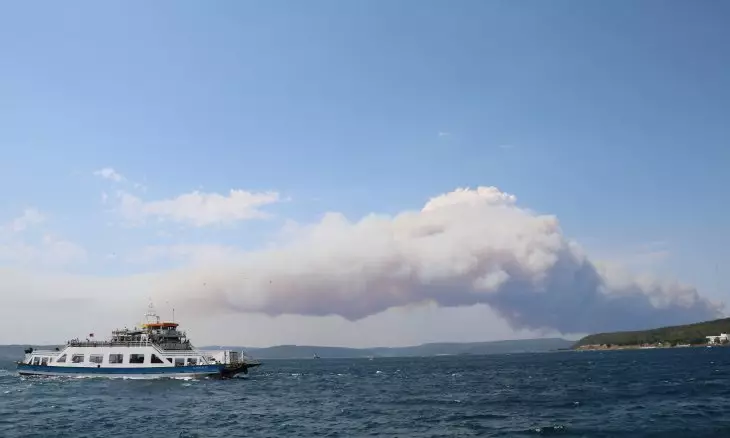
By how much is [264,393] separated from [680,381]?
77185 mm

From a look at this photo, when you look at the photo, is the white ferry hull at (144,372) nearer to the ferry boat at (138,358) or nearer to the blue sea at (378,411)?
the ferry boat at (138,358)

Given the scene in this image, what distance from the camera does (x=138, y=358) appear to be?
122125 mm

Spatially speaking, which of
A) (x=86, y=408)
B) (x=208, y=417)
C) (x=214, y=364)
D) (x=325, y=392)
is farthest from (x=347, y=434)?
(x=214, y=364)

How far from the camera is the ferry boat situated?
122 metres

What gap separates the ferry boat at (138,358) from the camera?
4783 inches

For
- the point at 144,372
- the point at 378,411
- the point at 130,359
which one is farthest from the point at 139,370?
the point at 378,411

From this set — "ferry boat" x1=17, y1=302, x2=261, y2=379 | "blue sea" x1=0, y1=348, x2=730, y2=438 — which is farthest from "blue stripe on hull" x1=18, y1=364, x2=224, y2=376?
"blue sea" x1=0, y1=348, x2=730, y2=438

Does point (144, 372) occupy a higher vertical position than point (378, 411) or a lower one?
higher

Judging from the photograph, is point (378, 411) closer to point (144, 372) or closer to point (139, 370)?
point (144, 372)

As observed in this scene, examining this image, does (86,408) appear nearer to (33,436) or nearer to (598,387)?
(33,436)

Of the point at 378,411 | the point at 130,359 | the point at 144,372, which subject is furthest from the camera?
the point at 130,359

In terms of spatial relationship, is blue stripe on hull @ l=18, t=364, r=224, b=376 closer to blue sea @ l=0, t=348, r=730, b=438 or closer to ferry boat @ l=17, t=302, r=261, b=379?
ferry boat @ l=17, t=302, r=261, b=379

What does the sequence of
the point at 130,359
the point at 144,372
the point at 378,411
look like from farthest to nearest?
1. the point at 130,359
2. the point at 144,372
3. the point at 378,411

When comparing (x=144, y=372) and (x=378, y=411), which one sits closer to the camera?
(x=378, y=411)
